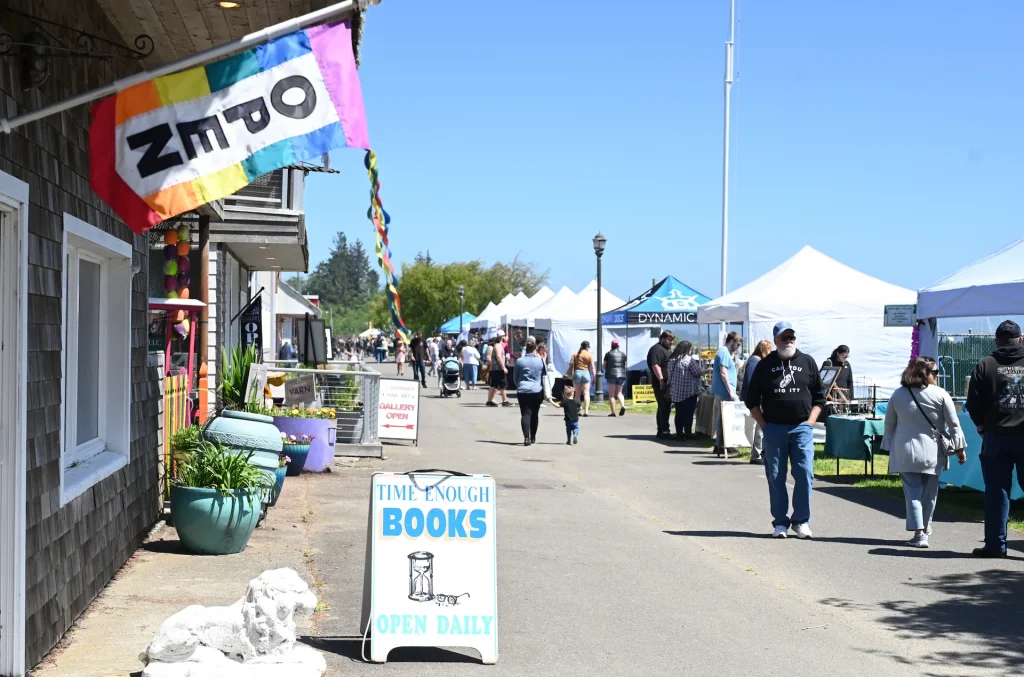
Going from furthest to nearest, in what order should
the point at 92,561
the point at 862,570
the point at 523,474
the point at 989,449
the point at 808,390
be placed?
1. the point at 523,474
2. the point at 808,390
3. the point at 989,449
4. the point at 862,570
5. the point at 92,561

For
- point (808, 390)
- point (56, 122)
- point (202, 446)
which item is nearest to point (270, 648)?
point (56, 122)

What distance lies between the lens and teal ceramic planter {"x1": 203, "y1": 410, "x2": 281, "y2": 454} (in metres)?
9.98

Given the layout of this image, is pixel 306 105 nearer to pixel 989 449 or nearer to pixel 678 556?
pixel 678 556

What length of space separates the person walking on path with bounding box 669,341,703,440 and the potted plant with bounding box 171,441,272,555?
38.8 feet

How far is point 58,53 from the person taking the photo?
619 centimetres

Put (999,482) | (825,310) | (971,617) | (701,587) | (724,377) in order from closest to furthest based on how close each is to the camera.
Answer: (971,617), (701,587), (999,482), (724,377), (825,310)

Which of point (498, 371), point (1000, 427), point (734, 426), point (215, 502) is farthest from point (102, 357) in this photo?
point (498, 371)

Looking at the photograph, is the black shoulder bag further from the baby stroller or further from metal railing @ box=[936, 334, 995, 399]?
the baby stroller

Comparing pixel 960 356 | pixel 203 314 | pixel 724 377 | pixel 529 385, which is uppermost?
pixel 203 314

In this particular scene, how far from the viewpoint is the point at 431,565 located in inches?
249

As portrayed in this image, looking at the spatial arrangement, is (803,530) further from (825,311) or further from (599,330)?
(599,330)

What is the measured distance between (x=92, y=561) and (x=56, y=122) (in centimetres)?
271

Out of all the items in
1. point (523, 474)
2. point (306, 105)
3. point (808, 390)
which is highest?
point (306, 105)

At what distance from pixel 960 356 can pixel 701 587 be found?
10.7 m
